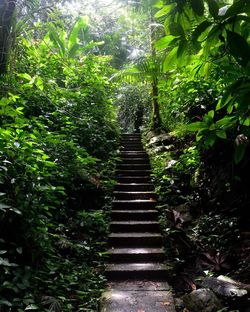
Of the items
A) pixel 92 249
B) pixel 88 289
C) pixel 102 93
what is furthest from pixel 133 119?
pixel 88 289

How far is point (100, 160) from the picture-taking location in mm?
4977

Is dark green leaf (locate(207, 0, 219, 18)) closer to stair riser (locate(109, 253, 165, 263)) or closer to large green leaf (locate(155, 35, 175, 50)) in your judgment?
large green leaf (locate(155, 35, 175, 50))

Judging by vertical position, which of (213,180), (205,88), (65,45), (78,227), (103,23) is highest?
(103,23)

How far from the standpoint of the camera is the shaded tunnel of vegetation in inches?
46.7

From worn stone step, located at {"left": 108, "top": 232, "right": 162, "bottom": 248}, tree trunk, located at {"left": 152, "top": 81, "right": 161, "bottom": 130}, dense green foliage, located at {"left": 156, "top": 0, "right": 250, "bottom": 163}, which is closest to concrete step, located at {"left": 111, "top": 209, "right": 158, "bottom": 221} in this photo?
worn stone step, located at {"left": 108, "top": 232, "right": 162, "bottom": 248}

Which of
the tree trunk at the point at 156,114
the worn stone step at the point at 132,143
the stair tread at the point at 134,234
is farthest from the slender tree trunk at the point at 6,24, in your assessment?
the tree trunk at the point at 156,114

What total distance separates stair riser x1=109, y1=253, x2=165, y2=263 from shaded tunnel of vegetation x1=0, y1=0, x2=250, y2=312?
139 mm

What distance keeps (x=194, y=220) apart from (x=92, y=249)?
1.73m

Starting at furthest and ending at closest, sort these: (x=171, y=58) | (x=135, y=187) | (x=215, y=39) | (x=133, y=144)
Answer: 1. (x=133, y=144)
2. (x=135, y=187)
3. (x=171, y=58)
4. (x=215, y=39)

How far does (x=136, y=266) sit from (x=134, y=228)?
1060 millimetres

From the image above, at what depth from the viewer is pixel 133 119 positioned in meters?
14.5

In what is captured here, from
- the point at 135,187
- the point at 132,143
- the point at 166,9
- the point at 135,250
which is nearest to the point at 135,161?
the point at 135,187

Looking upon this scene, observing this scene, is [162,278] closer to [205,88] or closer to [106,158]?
[205,88]

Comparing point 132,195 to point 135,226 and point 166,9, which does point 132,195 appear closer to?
point 135,226
